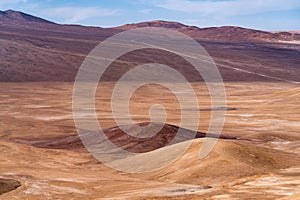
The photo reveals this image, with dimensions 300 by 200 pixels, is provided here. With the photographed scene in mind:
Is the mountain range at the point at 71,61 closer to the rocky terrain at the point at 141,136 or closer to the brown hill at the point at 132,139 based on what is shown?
the rocky terrain at the point at 141,136

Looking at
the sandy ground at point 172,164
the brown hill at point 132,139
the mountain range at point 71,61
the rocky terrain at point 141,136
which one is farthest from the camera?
the mountain range at point 71,61

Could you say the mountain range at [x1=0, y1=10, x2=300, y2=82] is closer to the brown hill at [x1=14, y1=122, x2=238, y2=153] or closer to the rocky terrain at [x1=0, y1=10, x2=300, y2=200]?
the rocky terrain at [x1=0, y1=10, x2=300, y2=200]

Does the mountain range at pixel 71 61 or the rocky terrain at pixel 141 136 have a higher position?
the mountain range at pixel 71 61

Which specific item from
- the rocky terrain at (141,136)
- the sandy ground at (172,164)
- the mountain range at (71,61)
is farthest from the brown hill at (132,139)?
the mountain range at (71,61)

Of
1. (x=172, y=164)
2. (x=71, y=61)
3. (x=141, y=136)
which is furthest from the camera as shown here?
(x=71, y=61)

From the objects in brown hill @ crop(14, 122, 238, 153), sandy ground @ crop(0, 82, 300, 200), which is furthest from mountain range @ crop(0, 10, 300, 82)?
brown hill @ crop(14, 122, 238, 153)

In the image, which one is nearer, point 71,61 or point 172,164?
point 172,164

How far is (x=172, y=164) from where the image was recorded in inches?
1220

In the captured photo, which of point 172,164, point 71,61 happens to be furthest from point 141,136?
point 71,61

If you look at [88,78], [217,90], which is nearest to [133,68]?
[88,78]

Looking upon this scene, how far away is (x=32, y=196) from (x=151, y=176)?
8430mm

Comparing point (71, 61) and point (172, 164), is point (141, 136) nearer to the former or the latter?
point (172, 164)

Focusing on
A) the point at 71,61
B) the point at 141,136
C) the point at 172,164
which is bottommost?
the point at 141,136

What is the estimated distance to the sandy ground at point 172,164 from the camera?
23.9 m
